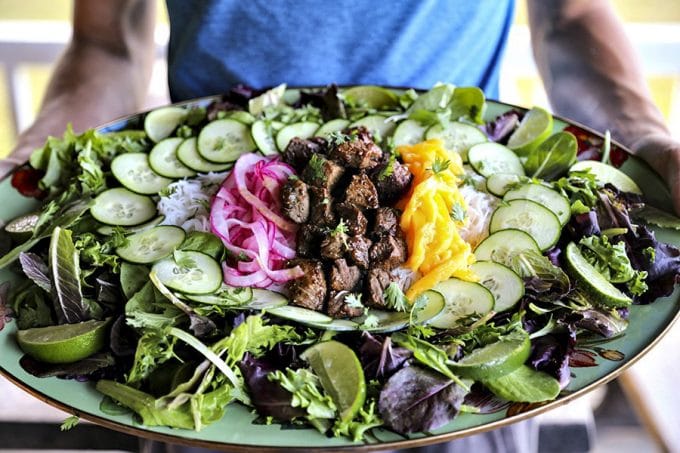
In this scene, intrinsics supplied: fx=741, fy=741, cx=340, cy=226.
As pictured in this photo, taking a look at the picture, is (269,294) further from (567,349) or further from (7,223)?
(7,223)

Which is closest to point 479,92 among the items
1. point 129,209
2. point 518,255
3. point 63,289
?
point 518,255

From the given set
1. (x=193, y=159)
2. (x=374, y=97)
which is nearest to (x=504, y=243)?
(x=374, y=97)

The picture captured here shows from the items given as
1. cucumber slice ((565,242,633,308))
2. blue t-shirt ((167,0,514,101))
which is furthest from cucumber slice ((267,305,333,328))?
blue t-shirt ((167,0,514,101))

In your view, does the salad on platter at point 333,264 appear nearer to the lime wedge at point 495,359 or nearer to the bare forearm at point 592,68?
the lime wedge at point 495,359

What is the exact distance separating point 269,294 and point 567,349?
0.89 meters

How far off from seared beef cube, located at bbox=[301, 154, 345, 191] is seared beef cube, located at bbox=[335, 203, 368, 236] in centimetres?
10

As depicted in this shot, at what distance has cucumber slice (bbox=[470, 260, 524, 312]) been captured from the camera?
2.22m

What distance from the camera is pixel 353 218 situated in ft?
8.02

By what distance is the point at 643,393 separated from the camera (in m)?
3.48

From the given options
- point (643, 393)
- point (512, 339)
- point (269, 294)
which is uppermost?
point (512, 339)

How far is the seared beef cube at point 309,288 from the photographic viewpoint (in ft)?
7.36

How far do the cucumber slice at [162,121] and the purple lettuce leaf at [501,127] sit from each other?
1290 mm

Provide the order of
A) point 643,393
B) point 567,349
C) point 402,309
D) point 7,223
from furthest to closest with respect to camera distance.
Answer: point 643,393 → point 7,223 → point 402,309 → point 567,349

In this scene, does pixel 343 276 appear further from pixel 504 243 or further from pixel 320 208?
pixel 504 243
